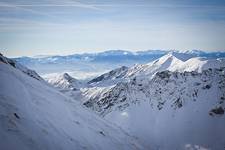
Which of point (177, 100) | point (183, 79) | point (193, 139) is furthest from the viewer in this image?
point (183, 79)

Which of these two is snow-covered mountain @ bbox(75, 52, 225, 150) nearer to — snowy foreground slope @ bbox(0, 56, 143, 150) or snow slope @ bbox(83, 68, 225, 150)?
snow slope @ bbox(83, 68, 225, 150)

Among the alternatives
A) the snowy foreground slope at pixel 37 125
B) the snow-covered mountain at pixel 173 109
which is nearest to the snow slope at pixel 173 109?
the snow-covered mountain at pixel 173 109

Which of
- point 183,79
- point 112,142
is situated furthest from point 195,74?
point 112,142

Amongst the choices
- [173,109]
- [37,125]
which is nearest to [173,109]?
[173,109]

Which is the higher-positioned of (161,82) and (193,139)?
(161,82)

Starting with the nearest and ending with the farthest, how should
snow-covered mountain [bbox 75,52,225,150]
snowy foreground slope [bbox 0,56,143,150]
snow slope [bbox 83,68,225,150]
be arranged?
snowy foreground slope [bbox 0,56,143,150] → snow slope [bbox 83,68,225,150] → snow-covered mountain [bbox 75,52,225,150]

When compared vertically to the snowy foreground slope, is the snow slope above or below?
below

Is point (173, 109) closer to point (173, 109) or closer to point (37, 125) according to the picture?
point (173, 109)

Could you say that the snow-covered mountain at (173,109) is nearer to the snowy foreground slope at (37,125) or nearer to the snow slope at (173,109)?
the snow slope at (173,109)

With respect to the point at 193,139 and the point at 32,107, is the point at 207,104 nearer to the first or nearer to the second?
the point at 193,139

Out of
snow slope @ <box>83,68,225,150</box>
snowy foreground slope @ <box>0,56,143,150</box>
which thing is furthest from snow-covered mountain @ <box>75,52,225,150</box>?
snowy foreground slope @ <box>0,56,143,150</box>

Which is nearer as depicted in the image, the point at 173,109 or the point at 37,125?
the point at 37,125
